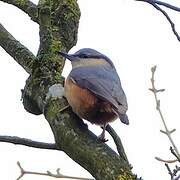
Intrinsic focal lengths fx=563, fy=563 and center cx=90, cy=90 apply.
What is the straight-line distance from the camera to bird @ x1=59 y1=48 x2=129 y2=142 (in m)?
3.01

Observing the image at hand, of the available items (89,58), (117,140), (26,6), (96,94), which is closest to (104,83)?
(96,94)

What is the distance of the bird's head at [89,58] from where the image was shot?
12.3ft

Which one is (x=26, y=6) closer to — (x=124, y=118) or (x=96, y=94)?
(x=96, y=94)

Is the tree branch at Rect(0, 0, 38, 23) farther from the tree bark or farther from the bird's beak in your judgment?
the bird's beak

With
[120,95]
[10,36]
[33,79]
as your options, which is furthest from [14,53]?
[120,95]

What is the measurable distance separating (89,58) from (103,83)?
1.62 ft

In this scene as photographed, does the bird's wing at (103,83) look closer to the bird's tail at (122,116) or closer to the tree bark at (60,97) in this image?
the bird's tail at (122,116)

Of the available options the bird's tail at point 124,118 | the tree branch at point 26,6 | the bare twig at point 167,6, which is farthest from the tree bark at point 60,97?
the bare twig at point 167,6

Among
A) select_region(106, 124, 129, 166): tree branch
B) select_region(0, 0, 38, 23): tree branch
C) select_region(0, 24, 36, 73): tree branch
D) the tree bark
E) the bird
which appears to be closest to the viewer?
the tree bark

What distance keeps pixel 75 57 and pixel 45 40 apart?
62 centimetres

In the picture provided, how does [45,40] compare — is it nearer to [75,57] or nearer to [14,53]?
[14,53]

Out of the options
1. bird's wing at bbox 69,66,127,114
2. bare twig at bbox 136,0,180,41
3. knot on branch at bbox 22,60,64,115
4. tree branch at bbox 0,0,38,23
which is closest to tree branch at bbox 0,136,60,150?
knot on branch at bbox 22,60,64,115

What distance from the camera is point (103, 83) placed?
3348 millimetres

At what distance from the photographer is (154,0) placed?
301cm
